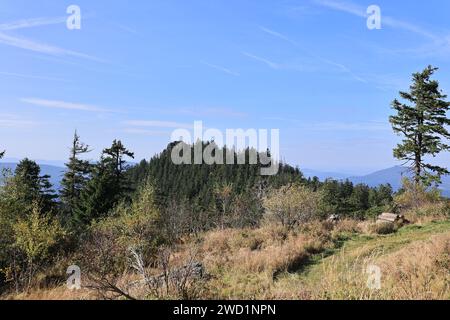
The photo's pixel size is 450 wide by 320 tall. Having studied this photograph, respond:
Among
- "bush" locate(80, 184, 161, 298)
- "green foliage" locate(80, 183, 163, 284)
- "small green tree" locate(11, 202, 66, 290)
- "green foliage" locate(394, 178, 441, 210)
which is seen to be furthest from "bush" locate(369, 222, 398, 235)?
"small green tree" locate(11, 202, 66, 290)

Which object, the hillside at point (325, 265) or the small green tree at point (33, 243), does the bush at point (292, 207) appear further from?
the small green tree at point (33, 243)

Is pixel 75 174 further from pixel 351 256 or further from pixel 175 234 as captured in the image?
pixel 351 256

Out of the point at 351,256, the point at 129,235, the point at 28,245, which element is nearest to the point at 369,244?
the point at 351,256

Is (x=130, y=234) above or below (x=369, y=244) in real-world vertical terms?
below

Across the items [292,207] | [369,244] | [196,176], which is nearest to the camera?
[369,244]

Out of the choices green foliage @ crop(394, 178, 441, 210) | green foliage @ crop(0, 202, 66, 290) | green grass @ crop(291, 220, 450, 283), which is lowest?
green foliage @ crop(0, 202, 66, 290)

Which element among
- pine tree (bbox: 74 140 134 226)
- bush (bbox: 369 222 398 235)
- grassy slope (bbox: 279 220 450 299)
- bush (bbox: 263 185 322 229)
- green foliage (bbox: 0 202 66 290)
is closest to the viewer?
grassy slope (bbox: 279 220 450 299)

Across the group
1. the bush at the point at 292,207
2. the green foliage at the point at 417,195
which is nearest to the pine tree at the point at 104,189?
the bush at the point at 292,207

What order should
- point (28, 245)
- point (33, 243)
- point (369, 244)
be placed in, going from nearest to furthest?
point (369, 244) < point (33, 243) < point (28, 245)

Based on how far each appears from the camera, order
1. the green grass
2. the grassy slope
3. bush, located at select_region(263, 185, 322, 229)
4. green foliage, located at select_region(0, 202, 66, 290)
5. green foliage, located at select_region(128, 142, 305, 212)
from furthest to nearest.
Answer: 1. green foliage, located at select_region(128, 142, 305, 212)
2. bush, located at select_region(263, 185, 322, 229)
3. green foliage, located at select_region(0, 202, 66, 290)
4. the green grass
5. the grassy slope

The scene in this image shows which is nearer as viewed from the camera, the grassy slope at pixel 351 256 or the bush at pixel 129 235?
the grassy slope at pixel 351 256

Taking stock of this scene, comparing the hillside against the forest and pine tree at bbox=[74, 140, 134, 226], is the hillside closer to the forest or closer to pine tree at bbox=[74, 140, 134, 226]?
the forest
